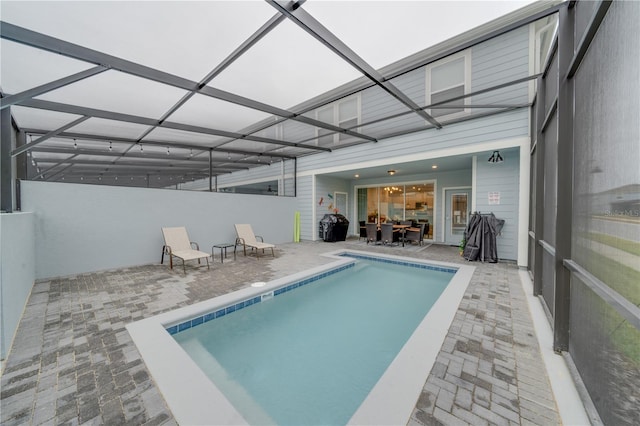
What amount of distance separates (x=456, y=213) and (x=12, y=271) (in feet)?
33.1

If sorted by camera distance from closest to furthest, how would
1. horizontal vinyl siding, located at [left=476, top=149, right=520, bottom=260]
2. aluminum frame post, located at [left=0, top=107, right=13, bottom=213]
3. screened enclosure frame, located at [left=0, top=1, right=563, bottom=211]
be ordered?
screened enclosure frame, located at [left=0, top=1, right=563, bottom=211]
aluminum frame post, located at [left=0, top=107, right=13, bottom=213]
horizontal vinyl siding, located at [left=476, top=149, right=520, bottom=260]

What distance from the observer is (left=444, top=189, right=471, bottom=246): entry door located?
321 inches

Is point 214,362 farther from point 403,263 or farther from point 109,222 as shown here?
point 403,263

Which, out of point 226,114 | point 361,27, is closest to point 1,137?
point 226,114

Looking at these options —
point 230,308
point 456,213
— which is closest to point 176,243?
point 230,308

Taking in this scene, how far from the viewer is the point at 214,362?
2402 millimetres

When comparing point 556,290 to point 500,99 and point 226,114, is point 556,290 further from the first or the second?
point 226,114

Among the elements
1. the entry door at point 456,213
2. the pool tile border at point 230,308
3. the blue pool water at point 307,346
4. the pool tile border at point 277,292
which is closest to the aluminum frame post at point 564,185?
the blue pool water at point 307,346

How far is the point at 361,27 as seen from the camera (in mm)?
2691

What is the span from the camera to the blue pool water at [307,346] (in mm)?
1928

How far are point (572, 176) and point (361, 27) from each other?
2.58 meters

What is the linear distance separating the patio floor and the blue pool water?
596 mm

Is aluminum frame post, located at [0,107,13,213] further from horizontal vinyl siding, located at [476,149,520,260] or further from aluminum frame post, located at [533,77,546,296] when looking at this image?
horizontal vinyl siding, located at [476,149,520,260]

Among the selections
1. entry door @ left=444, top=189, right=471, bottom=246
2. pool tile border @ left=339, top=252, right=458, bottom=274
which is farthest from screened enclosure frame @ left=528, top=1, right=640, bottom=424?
entry door @ left=444, top=189, right=471, bottom=246
